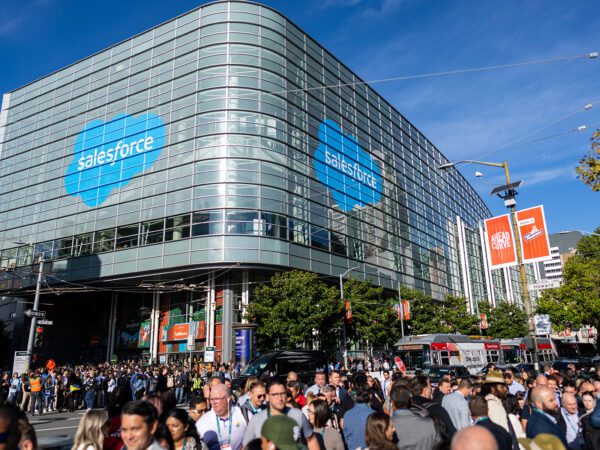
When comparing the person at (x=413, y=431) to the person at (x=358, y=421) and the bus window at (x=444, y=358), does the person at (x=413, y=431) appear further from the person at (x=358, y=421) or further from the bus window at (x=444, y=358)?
the bus window at (x=444, y=358)

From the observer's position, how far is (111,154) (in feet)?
139

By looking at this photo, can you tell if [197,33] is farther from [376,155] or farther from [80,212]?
[376,155]

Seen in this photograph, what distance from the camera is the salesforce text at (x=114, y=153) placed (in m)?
40.9

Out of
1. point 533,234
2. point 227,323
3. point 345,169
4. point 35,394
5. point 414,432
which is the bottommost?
point 35,394

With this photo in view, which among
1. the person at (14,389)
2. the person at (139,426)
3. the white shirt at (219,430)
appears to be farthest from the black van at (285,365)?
the person at (139,426)

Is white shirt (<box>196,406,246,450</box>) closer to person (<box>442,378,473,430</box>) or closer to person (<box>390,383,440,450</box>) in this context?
person (<box>390,383,440,450</box>)

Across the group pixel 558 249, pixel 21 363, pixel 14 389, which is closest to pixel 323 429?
pixel 14 389

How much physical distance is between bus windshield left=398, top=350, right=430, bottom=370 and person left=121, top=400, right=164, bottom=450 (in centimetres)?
2742

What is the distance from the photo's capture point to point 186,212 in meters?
36.6

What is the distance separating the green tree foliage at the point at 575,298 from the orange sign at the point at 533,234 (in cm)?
2250

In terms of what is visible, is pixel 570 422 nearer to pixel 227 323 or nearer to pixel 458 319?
pixel 227 323

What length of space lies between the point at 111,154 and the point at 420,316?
34.4m

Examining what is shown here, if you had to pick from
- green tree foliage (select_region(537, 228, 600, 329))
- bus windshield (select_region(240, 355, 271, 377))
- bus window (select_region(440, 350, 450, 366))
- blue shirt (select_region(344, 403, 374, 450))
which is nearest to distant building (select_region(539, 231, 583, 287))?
green tree foliage (select_region(537, 228, 600, 329))

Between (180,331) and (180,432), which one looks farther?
(180,331)
